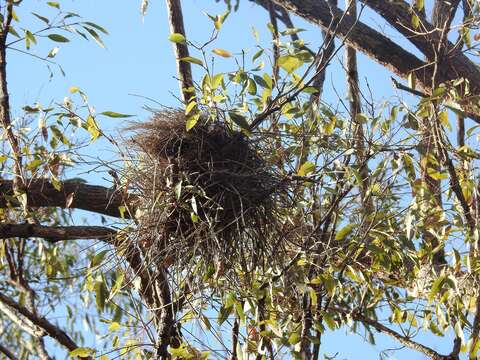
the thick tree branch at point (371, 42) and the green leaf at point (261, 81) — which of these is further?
the thick tree branch at point (371, 42)

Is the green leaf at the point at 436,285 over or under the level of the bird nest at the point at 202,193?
under

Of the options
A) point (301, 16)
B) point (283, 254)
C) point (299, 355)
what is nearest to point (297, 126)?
point (283, 254)

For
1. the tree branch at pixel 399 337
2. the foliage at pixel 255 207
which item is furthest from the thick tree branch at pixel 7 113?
the tree branch at pixel 399 337

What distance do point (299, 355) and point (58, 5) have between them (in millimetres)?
1437

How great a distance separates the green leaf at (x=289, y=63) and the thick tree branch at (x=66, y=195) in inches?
36.8

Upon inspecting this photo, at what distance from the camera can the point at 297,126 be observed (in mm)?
3150

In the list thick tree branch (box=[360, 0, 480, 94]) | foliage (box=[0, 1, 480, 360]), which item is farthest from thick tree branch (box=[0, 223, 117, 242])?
thick tree branch (box=[360, 0, 480, 94])

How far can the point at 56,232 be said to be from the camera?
10.2 feet

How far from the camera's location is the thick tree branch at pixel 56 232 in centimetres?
301

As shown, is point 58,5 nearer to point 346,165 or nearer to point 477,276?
point 346,165

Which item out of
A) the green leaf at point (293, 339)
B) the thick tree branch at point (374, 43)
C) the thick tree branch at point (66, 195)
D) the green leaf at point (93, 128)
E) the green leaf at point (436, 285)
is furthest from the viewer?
the thick tree branch at point (374, 43)

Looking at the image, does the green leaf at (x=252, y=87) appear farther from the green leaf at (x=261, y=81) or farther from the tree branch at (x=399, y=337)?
the tree branch at (x=399, y=337)

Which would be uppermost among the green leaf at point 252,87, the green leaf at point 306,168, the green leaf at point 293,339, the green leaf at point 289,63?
the green leaf at point 289,63

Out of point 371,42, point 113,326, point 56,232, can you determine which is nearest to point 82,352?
point 113,326
